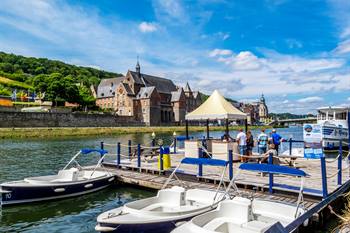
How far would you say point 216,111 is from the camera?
1791 cm

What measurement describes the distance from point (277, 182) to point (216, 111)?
641 centimetres

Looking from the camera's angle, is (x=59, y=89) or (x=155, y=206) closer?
(x=155, y=206)

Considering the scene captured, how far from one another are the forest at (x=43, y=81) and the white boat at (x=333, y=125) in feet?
223

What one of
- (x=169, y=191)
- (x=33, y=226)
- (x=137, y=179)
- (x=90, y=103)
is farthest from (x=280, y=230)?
(x=90, y=103)

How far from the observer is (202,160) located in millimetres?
11898

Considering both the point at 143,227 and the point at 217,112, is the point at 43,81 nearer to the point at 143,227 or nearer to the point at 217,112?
the point at 217,112

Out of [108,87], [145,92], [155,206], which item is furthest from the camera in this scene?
[108,87]

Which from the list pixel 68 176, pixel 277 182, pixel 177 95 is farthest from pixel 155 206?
pixel 177 95

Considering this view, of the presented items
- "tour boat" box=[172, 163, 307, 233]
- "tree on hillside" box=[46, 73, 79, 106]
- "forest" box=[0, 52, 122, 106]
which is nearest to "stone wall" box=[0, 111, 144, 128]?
"tree on hillside" box=[46, 73, 79, 106]

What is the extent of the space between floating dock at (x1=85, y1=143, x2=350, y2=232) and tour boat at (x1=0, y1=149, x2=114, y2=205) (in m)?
1.41

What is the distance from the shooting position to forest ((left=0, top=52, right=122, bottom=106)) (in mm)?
83250

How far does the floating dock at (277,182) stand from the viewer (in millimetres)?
10086

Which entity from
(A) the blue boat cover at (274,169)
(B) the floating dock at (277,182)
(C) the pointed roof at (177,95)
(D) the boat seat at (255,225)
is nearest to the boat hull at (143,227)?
(D) the boat seat at (255,225)

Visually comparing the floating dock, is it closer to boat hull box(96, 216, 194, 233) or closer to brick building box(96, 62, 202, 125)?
boat hull box(96, 216, 194, 233)
